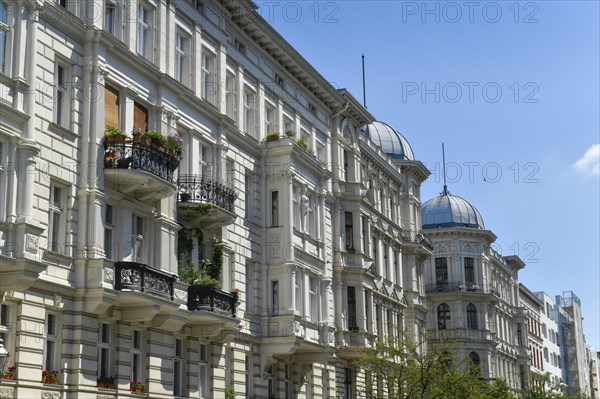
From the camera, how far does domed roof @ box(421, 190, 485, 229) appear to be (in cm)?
8294

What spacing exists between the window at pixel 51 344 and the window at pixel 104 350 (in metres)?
1.78

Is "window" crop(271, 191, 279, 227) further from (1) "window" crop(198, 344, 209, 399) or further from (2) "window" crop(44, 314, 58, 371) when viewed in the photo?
(2) "window" crop(44, 314, 58, 371)

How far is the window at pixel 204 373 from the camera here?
107ft

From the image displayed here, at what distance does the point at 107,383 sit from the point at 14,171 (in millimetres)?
6911

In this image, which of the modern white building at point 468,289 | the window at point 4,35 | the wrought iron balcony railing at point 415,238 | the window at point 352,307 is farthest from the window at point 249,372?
the modern white building at point 468,289

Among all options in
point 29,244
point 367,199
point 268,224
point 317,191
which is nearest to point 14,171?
point 29,244

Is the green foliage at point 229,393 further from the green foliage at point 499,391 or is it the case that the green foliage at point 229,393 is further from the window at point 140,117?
the green foliage at point 499,391

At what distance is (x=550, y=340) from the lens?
11688 cm

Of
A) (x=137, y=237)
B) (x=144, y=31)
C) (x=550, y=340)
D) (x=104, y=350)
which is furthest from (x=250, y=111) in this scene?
(x=550, y=340)

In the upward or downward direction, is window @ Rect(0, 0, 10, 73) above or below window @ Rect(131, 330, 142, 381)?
above

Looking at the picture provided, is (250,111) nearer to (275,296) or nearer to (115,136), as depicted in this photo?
(275,296)

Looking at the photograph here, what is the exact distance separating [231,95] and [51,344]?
15056 mm

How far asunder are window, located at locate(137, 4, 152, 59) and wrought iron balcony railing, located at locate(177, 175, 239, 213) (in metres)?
4.34

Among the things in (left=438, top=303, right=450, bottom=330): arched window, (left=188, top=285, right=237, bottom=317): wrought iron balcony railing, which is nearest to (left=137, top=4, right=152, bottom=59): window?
(left=188, top=285, right=237, bottom=317): wrought iron balcony railing
